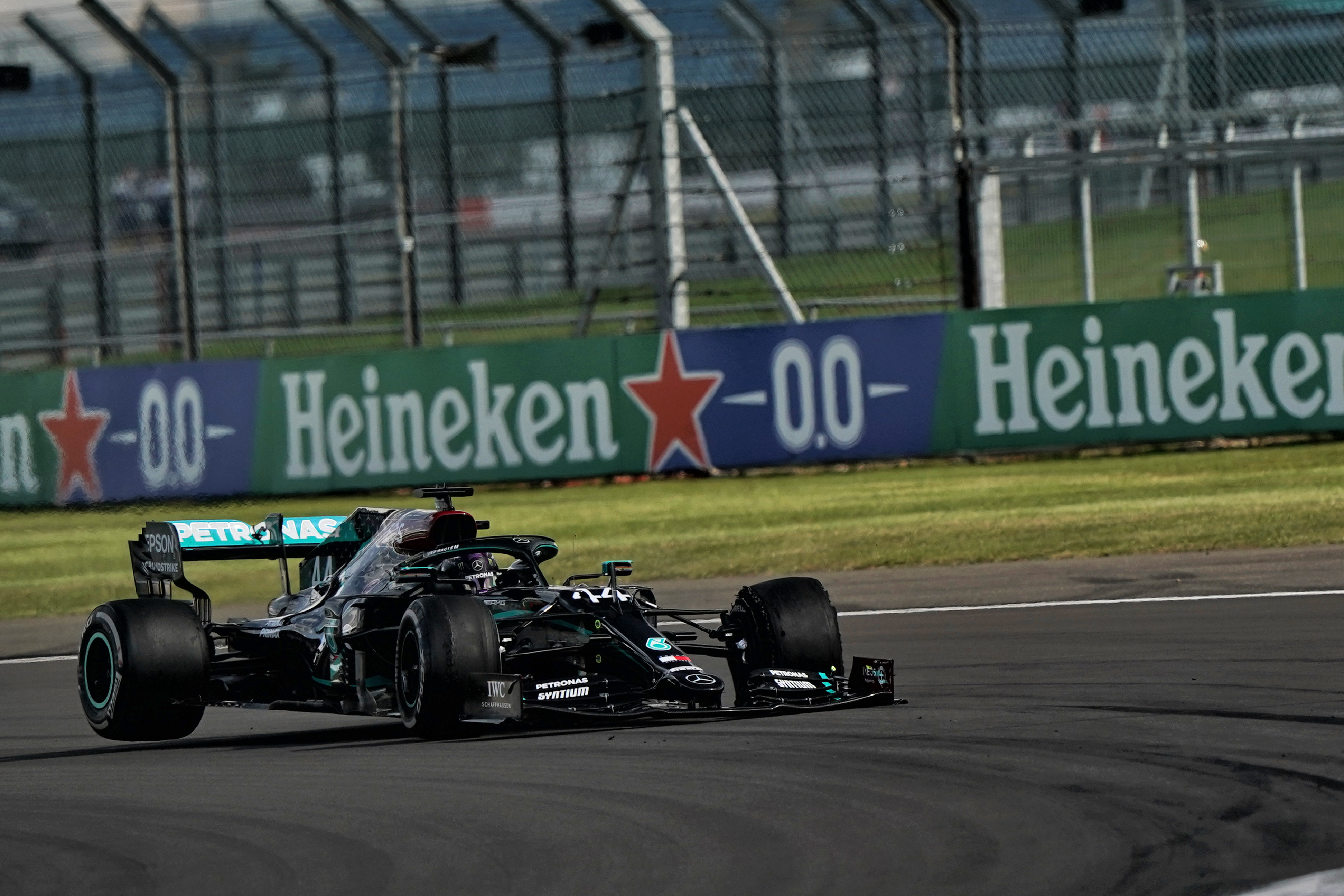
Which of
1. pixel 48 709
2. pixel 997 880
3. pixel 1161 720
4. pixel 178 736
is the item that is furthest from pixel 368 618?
pixel 997 880

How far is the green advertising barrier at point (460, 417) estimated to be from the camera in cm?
1973

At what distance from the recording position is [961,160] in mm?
19641

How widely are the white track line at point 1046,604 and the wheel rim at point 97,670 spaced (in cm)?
320

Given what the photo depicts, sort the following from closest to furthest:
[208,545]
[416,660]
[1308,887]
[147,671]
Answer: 1. [1308,887]
2. [416,660]
3. [147,671]
4. [208,545]

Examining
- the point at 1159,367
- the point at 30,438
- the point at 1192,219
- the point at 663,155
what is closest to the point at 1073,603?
the point at 1159,367

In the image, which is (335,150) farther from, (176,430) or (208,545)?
(208,545)

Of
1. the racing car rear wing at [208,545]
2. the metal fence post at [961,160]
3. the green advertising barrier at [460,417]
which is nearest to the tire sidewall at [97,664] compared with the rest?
the racing car rear wing at [208,545]

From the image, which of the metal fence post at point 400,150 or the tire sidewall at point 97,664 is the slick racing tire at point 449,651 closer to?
the tire sidewall at point 97,664

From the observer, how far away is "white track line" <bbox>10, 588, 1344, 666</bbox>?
1177cm

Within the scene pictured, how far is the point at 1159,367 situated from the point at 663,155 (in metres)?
5.08

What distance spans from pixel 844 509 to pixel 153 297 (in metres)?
9.14

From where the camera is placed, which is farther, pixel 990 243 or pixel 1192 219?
pixel 1192 219

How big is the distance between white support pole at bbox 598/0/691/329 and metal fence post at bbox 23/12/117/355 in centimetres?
581

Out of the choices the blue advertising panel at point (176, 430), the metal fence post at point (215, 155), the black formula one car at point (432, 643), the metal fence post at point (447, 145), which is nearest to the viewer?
the black formula one car at point (432, 643)
